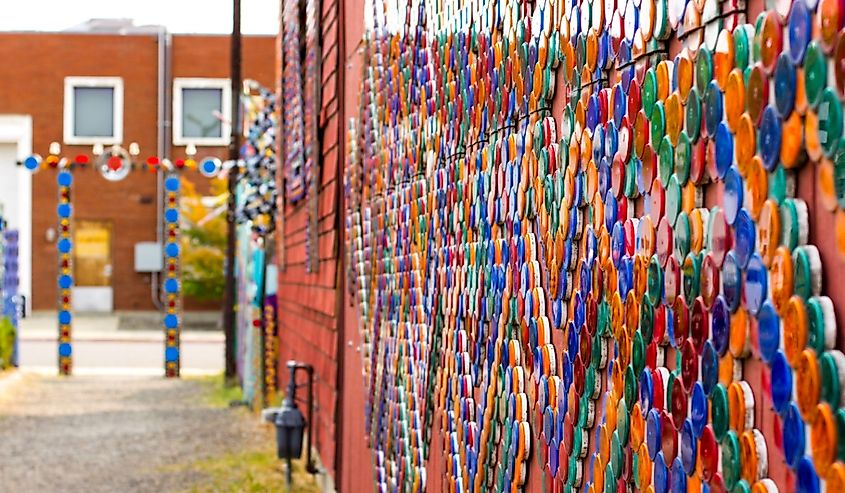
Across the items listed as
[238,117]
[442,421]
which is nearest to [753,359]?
[442,421]

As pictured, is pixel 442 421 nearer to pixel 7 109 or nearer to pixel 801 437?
pixel 801 437

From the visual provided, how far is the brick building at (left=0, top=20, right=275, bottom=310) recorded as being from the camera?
40.1 metres

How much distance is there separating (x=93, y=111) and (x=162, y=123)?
2128 mm

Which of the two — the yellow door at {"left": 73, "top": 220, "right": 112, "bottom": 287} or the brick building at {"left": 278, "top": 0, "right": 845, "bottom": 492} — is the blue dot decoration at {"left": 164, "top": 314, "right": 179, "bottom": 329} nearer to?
the brick building at {"left": 278, "top": 0, "right": 845, "bottom": 492}

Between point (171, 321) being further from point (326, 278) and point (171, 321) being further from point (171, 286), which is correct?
point (326, 278)

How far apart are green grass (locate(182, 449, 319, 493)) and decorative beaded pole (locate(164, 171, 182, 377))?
9.38 metres

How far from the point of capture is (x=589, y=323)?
8.10 ft

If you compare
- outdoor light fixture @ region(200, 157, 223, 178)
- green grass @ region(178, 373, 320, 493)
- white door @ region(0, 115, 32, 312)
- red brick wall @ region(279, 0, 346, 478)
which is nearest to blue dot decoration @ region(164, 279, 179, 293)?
outdoor light fixture @ region(200, 157, 223, 178)

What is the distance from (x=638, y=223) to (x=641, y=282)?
93 millimetres

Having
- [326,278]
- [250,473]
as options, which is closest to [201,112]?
[250,473]

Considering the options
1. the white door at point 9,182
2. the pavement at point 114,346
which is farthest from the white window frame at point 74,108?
the pavement at point 114,346

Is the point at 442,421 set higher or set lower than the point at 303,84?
lower

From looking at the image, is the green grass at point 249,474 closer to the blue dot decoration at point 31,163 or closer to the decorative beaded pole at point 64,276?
the blue dot decoration at point 31,163

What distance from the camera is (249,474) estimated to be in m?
9.84
